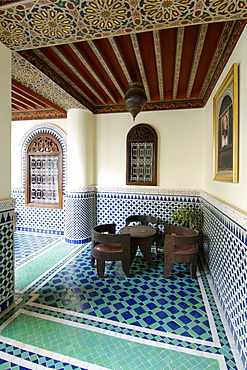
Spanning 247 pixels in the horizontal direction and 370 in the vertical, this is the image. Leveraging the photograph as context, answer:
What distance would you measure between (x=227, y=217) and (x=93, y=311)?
1.47 metres

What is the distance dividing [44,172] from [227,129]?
11.7 feet

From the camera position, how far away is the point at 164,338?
1598 mm

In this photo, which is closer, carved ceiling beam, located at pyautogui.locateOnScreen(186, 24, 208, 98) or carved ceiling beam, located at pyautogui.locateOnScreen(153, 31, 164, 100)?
carved ceiling beam, located at pyautogui.locateOnScreen(186, 24, 208, 98)

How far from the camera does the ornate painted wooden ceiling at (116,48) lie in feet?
4.78

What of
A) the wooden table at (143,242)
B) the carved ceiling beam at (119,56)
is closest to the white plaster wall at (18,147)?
the carved ceiling beam at (119,56)

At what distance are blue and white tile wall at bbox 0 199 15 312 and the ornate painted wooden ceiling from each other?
4.86 feet

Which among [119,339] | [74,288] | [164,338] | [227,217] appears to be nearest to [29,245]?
[74,288]

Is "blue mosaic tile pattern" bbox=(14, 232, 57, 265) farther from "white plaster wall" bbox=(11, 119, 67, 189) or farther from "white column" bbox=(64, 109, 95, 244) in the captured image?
"white plaster wall" bbox=(11, 119, 67, 189)

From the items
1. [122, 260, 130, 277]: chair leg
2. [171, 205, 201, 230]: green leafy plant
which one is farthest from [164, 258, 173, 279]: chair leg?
[171, 205, 201, 230]: green leafy plant

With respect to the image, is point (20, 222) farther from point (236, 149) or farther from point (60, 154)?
point (236, 149)

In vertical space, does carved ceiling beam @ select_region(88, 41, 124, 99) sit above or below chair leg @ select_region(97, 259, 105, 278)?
above

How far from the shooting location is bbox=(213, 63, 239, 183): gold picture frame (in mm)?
1672

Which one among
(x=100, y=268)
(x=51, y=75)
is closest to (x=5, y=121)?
(x=51, y=75)

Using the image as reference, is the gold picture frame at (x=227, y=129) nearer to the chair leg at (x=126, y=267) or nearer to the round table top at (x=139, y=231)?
the round table top at (x=139, y=231)
